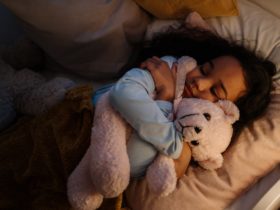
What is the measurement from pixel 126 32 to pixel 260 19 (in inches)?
19.3

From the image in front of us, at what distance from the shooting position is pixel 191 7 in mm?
1353

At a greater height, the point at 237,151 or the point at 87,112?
the point at 87,112

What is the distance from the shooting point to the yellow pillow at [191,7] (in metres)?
1.33

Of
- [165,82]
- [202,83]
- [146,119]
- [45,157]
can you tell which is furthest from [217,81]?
[45,157]

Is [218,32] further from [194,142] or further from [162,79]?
[194,142]

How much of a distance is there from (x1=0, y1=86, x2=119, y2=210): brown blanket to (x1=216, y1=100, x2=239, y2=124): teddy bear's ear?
38cm

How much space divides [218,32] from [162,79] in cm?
39

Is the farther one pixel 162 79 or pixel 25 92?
pixel 25 92

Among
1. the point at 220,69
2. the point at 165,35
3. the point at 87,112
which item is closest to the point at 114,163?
the point at 87,112

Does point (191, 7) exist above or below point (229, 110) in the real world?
above

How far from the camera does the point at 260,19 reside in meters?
1.37

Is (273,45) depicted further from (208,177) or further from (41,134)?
(41,134)

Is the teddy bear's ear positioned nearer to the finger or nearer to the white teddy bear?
the finger

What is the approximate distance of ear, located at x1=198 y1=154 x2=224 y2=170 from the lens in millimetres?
1082
